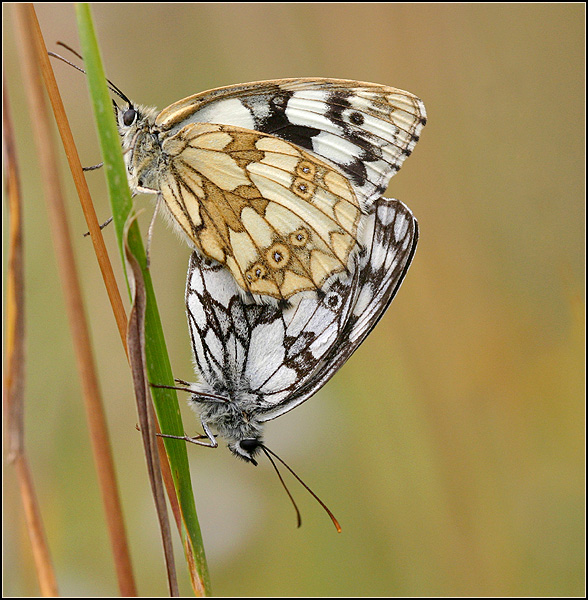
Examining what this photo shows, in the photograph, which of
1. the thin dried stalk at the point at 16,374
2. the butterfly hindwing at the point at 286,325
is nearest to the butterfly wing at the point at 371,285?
the butterfly hindwing at the point at 286,325

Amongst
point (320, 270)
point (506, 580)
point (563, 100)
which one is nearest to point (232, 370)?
point (320, 270)

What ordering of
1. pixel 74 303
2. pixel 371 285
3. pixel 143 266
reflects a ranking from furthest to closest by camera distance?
1. pixel 371 285
2. pixel 74 303
3. pixel 143 266

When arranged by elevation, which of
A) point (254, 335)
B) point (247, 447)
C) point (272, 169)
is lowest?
point (247, 447)

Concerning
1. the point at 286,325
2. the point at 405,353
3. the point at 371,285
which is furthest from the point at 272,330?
the point at 405,353

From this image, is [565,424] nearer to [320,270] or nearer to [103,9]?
[320,270]

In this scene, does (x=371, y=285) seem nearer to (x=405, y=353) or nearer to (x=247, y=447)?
(x=247, y=447)

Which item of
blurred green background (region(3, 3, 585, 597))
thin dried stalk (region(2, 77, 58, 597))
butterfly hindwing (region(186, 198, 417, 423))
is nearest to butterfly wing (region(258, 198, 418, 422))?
butterfly hindwing (region(186, 198, 417, 423))

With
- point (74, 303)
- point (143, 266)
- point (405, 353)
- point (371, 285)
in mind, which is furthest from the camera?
point (405, 353)

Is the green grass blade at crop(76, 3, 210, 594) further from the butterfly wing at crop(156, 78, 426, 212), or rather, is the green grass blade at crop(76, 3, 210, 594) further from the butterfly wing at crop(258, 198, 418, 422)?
the butterfly wing at crop(156, 78, 426, 212)
